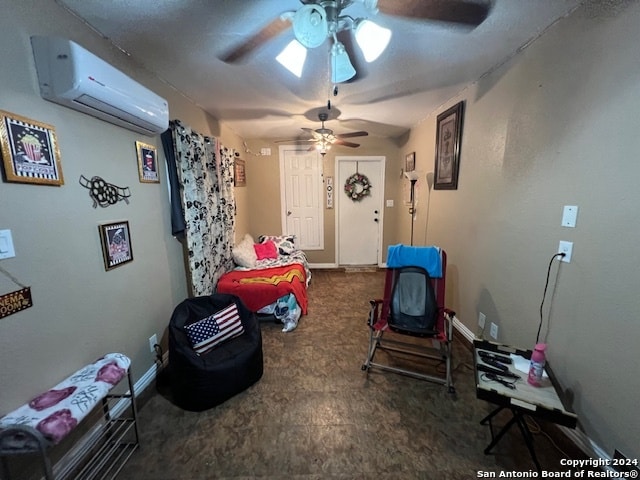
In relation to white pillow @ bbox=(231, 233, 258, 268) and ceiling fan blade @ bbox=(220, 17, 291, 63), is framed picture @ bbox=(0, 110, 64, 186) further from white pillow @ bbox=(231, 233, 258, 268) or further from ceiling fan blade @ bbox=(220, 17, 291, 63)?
white pillow @ bbox=(231, 233, 258, 268)

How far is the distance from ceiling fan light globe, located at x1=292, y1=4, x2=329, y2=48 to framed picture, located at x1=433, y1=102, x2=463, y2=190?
1914mm

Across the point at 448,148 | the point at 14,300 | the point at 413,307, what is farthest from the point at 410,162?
the point at 14,300

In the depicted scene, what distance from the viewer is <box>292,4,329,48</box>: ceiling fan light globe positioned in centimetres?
107

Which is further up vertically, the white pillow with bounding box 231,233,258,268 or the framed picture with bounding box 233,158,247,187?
the framed picture with bounding box 233,158,247,187

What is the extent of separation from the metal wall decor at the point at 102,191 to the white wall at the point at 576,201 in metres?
2.67

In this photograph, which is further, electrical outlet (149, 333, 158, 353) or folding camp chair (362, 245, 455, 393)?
folding camp chair (362, 245, 455, 393)

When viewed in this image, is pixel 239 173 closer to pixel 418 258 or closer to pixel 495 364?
pixel 418 258

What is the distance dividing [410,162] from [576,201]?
2.67 meters

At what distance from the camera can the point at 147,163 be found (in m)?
1.92

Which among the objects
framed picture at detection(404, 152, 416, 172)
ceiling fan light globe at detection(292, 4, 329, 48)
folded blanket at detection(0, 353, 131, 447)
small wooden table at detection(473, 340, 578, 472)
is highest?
ceiling fan light globe at detection(292, 4, 329, 48)

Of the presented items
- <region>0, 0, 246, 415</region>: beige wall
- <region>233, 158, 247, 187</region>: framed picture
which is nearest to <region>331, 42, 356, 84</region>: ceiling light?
<region>0, 0, 246, 415</region>: beige wall

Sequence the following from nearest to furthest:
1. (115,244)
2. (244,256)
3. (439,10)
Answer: (439,10) < (115,244) < (244,256)

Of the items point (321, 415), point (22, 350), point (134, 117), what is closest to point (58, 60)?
point (134, 117)

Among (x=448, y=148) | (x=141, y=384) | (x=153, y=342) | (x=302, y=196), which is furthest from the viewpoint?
(x=302, y=196)
